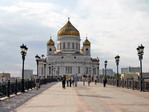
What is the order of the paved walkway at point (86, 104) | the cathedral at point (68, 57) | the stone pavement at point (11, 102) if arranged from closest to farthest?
1. the paved walkway at point (86, 104)
2. the stone pavement at point (11, 102)
3. the cathedral at point (68, 57)

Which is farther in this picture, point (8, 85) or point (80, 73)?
point (80, 73)

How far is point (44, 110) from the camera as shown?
1465cm

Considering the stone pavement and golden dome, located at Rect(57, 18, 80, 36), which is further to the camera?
golden dome, located at Rect(57, 18, 80, 36)

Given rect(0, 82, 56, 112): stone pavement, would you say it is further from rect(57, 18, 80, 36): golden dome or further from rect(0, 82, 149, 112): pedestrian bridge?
rect(57, 18, 80, 36): golden dome

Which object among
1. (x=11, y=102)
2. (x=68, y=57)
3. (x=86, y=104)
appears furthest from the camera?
(x=68, y=57)

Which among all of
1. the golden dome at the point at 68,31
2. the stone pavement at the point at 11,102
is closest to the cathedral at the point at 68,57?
the golden dome at the point at 68,31

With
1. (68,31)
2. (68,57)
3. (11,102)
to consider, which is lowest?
(11,102)

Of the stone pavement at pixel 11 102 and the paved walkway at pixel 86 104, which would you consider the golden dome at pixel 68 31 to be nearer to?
the stone pavement at pixel 11 102

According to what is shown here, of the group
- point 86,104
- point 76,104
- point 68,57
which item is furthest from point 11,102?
point 68,57

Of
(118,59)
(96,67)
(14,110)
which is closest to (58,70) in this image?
(96,67)

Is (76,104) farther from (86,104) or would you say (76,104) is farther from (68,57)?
(68,57)

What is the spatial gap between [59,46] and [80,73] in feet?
44.0

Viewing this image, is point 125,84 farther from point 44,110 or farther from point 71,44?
point 71,44

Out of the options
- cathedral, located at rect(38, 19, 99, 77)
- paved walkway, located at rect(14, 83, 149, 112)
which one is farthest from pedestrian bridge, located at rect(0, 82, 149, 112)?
cathedral, located at rect(38, 19, 99, 77)
